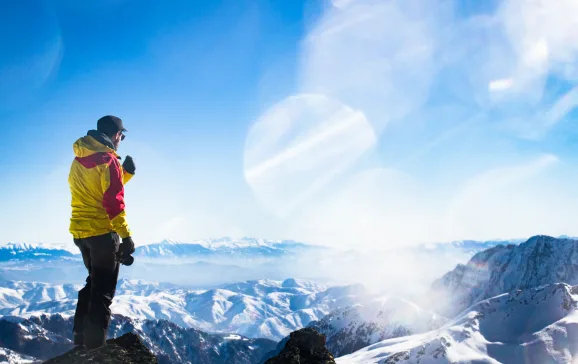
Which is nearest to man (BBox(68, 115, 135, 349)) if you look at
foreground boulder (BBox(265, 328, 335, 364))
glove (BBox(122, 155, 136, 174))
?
glove (BBox(122, 155, 136, 174))

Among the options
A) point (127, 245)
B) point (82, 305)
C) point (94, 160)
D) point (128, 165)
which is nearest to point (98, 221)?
point (127, 245)

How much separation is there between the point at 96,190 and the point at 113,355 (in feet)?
11.5

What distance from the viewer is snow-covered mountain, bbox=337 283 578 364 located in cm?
14162

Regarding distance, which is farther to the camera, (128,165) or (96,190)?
(128,165)

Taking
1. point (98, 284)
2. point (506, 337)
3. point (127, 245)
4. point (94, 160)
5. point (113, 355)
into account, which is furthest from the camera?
point (506, 337)

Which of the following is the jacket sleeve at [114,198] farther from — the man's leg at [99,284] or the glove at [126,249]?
the man's leg at [99,284]

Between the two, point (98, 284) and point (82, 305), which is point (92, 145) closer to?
point (98, 284)

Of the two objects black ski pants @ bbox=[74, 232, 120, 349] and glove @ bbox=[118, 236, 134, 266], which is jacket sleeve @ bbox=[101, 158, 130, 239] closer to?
glove @ bbox=[118, 236, 134, 266]

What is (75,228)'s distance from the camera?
8.26 meters

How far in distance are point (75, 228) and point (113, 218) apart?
3.42 feet

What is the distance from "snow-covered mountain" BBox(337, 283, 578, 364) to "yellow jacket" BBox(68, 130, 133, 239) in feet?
510

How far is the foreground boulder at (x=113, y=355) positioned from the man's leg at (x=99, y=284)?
30 centimetres

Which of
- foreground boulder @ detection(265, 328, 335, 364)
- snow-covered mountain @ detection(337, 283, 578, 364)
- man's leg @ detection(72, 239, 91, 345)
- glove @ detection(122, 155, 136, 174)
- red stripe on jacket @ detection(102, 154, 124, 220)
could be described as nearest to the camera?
red stripe on jacket @ detection(102, 154, 124, 220)

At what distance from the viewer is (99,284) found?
27.4ft
